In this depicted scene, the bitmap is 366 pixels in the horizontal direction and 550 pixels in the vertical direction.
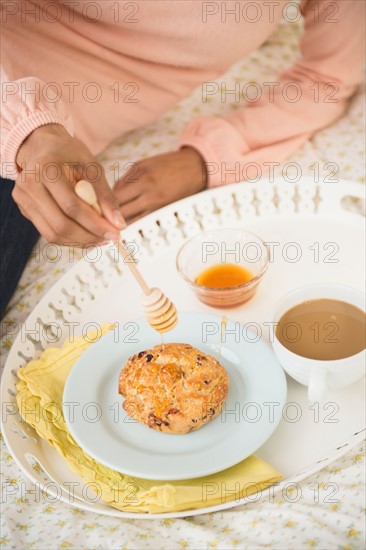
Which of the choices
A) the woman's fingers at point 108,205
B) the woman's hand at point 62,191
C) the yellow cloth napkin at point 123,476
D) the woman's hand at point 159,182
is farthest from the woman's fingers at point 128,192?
the yellow cloth napkin at point 123,476

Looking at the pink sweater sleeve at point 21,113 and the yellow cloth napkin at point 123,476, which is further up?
the pink sweater sleeve at point 21,113

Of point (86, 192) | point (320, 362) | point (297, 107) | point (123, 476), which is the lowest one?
point (123, 476)

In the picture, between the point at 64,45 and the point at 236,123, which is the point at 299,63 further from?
the point at 64,45

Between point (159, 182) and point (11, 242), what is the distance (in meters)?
0.33

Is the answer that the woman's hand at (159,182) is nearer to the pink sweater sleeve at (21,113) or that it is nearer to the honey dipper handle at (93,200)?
the pink sweater sleeve at (21,113)

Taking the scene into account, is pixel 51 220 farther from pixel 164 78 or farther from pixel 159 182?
pixel 164 78

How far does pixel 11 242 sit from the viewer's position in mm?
1385

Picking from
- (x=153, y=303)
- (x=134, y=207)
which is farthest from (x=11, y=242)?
(x=153, y=303)

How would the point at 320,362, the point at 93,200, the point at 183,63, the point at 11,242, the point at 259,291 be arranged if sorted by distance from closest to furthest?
the point at 320,362
the point at 93,200
the point at 259,291
the point at 11,242
the point at 183,63

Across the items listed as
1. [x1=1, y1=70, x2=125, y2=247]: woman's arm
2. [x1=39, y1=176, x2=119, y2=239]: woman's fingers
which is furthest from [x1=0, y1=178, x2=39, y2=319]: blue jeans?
[x1=39, y1=176, x2=119, y2=239]: woman's fingers

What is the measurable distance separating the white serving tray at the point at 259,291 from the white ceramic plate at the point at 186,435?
0.17ft

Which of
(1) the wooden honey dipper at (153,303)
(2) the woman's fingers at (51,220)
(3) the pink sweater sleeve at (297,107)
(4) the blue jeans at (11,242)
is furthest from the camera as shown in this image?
(3) the pink sweater sleeve at (297,107)

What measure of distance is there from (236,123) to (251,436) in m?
0.90

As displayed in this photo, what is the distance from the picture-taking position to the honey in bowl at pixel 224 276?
3.80 ft
